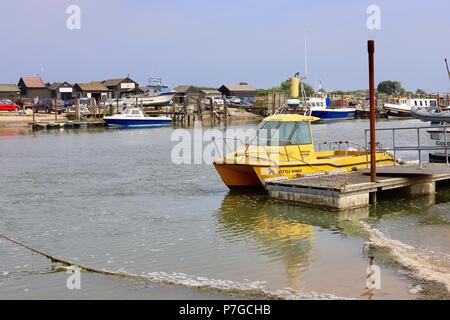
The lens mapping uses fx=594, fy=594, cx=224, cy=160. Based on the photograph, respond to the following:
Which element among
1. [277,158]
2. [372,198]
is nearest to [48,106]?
[277,158]

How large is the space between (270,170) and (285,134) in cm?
195

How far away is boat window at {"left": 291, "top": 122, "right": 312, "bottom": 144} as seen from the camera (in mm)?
21172

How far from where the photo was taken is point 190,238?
14586 mm

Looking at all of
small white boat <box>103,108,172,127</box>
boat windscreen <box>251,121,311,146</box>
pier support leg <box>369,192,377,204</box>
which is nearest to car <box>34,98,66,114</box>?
small white boat <box>103,108,172,127</box>

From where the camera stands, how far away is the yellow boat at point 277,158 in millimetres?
19922

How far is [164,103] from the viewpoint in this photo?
3617 inches

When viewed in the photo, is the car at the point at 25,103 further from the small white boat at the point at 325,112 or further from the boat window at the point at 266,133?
the boat window at the point at 266,133

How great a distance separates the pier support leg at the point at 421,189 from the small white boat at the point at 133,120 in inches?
2064

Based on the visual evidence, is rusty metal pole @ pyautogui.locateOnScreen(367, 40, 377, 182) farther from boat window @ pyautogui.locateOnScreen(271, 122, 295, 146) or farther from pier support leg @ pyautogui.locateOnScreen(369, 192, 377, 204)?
boat window @ pyautogui.locateOnScreen(271, 122, 295, 146)

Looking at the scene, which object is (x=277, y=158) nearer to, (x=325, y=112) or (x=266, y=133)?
(x=266, y=133)
